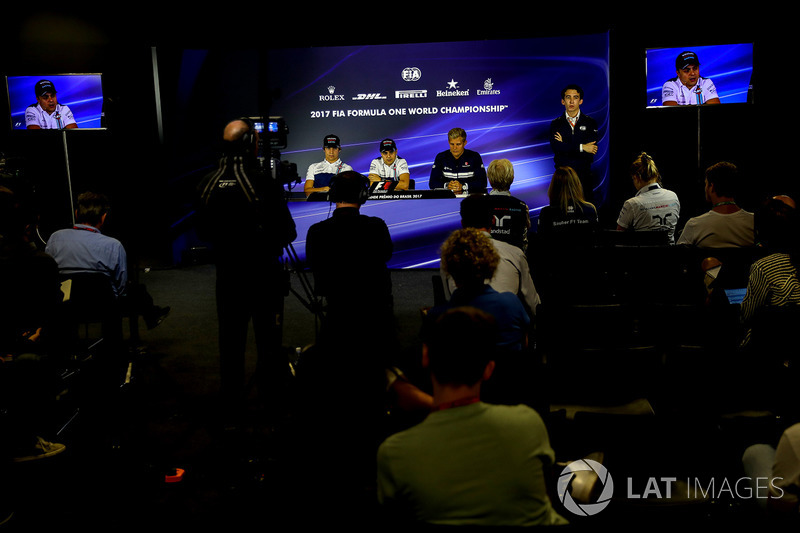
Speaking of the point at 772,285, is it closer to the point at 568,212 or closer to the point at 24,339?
the point at 568,212

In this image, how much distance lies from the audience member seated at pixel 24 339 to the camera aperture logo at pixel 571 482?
2317 mm

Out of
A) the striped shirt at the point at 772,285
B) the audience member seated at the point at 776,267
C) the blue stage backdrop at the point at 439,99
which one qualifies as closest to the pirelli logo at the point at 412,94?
the blue stage backdrop at the point at 439,99

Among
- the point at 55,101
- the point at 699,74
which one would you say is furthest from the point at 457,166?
the point at 55,101

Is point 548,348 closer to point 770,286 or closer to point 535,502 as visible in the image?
point 770,286

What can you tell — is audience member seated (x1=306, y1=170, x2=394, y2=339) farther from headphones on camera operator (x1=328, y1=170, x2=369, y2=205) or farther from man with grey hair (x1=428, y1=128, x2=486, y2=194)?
man with grey hair (x1=428, y1=128, x2=486, y2=194)

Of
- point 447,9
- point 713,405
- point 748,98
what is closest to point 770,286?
point 713,405

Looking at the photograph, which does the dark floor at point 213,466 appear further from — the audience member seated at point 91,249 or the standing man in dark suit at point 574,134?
the standing man in dark suit at point 574,134

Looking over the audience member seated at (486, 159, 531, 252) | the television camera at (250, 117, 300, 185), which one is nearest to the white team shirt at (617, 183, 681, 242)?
the audience member seated at (486, 159, 531, 252)

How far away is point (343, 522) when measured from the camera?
1539mm

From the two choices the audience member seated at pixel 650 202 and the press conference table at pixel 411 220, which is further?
the press conference table at pixel 411 220

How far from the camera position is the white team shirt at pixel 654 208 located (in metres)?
5.22

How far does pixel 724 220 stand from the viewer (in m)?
4.22

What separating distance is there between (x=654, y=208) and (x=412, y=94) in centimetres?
424

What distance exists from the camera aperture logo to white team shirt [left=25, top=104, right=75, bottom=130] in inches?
331
